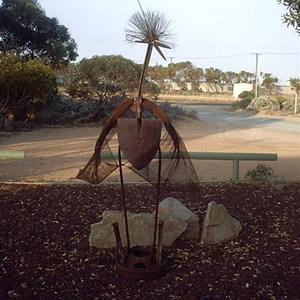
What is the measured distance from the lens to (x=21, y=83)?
54.0 feet

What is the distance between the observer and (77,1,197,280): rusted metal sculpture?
320 centimetres

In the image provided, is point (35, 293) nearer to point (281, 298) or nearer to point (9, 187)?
point (281, 298)

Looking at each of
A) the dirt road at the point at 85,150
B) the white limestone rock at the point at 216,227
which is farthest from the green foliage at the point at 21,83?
the white limestone rock at the point at 216,227

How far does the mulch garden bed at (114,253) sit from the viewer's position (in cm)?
348

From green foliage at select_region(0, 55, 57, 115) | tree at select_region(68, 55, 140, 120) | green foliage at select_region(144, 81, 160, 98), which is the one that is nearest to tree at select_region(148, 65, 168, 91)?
green foliage at select_region(144, 81, 160, 98)

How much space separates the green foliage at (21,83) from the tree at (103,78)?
6.98 feet

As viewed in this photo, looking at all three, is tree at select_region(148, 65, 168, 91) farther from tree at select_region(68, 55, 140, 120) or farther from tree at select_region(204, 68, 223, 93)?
tree at select_region(68, 55, 140, 120)

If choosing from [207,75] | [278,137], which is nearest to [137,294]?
[278,137]

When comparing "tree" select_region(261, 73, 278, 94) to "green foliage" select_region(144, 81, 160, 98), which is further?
"tree" select_region(261, 73, 278, 94)

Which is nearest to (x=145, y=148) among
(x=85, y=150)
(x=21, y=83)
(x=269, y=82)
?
(x=85, y=150)

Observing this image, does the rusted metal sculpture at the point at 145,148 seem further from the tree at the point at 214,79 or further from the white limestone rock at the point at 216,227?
the tree at the point at 214,79

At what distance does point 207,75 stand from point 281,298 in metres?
87.3

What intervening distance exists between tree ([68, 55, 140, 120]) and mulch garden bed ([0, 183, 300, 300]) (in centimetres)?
1411

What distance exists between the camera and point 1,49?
75.0 ft
